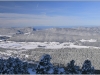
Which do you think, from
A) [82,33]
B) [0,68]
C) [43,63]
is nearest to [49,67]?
[43,63]

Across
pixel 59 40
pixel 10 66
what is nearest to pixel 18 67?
pixel 10 66

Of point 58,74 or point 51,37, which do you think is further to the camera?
point 51,37

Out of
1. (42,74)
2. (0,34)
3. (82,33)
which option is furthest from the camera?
(82,33)

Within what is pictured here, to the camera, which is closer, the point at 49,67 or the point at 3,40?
the point at 49,67

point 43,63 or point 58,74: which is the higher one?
point 43,63

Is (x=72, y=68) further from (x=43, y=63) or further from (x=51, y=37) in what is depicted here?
(x=51, y=37)

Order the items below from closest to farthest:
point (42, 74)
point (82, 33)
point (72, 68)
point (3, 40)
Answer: point (42, 74)
point (72, 68)
point (3, 40)
point (82, 33)

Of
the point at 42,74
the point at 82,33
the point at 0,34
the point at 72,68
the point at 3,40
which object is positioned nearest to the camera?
the point at 42,74

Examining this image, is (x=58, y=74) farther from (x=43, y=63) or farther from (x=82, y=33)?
(x=82, y=33)

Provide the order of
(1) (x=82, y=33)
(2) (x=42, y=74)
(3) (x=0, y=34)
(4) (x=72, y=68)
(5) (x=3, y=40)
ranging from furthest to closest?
(1) (x=82, y=33) → (3) (x=0, y=34) → (5) (x=3, y=40) → (4) (x=72, y=68) → (2) (x=42, y=74)
